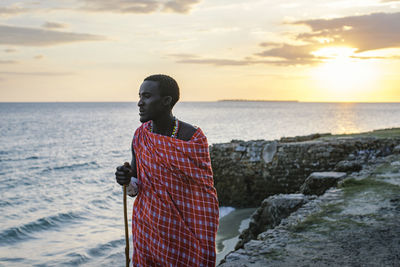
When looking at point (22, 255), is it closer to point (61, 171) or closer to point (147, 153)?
point (147, 153)

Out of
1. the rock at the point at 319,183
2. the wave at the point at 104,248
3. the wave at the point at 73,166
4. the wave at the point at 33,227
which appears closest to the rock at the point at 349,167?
the rock at the point at 319,183

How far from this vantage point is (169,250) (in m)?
2.99

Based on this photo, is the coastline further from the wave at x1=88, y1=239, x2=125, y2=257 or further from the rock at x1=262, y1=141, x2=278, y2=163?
the wave at x1=88, y1=239, x2=125, y2=257

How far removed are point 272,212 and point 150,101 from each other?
14.1ft

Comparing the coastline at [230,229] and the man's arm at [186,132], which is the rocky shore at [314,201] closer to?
the coastline at [230,229]


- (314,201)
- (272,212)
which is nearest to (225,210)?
(272,212)

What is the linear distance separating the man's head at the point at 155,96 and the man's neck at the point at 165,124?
0.16 feet

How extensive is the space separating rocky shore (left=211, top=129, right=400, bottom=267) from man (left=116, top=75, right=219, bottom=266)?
1.20 metres

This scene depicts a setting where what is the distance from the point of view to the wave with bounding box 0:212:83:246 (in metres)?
11.1

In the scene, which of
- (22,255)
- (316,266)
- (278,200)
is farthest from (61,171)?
(316,266)

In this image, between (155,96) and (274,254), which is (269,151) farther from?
(155,96)

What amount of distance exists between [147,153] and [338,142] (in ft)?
36.5

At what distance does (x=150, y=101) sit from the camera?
3.11 metres

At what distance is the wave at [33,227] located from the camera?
11086 millimetres
